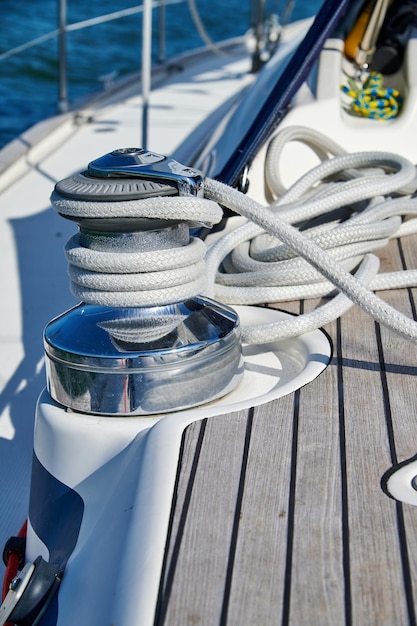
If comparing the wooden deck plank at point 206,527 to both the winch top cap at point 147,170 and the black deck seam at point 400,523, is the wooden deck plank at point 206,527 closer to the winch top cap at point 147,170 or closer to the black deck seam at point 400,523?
the black deck seam at point 400,523

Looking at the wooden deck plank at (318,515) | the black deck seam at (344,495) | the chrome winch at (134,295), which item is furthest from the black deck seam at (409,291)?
the chrome winch at (134,295)

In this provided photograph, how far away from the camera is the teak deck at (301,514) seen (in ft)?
2.95

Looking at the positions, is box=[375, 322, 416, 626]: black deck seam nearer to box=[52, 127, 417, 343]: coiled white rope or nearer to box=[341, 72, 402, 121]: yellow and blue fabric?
box=[52, 127, 417, 343]: coiled white rope

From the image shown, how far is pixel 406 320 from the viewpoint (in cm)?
124

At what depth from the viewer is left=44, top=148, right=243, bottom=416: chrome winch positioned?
1158mm

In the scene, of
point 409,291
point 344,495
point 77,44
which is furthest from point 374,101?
point 77,44

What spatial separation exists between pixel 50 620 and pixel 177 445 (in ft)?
0.87

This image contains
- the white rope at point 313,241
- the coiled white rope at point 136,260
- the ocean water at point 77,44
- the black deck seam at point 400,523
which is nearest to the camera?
the black deck seam at point 400,523

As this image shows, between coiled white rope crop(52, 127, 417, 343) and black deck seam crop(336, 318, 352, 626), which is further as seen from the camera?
coiled white rope crop(52, 127, 417, 343)

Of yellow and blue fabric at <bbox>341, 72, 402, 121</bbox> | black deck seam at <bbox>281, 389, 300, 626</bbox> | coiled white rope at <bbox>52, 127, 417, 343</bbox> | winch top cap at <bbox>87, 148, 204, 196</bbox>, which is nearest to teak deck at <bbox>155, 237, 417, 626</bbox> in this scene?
black deck seam at <bbox>281, 389, 300, 626</bbox>

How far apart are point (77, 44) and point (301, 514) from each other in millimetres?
9715

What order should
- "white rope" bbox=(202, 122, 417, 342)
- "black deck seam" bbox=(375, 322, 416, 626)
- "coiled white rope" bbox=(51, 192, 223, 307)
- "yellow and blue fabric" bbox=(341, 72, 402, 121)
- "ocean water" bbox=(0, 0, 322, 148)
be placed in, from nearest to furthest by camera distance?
"black deck seam" bbox=(375, 322, 416, 626), "coiled white rope" bbox=(51, 192, 223, 307), "white rope" bbox=(202, 122, 417, 342), "yellow and blue fabric" bbox=(341, 72, 402, 121), "ocean water" bbox=(0, 0, 322, 148)

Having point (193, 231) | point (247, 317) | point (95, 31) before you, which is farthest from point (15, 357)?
point (95, 31)

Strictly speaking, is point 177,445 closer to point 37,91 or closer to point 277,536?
point 277,536
